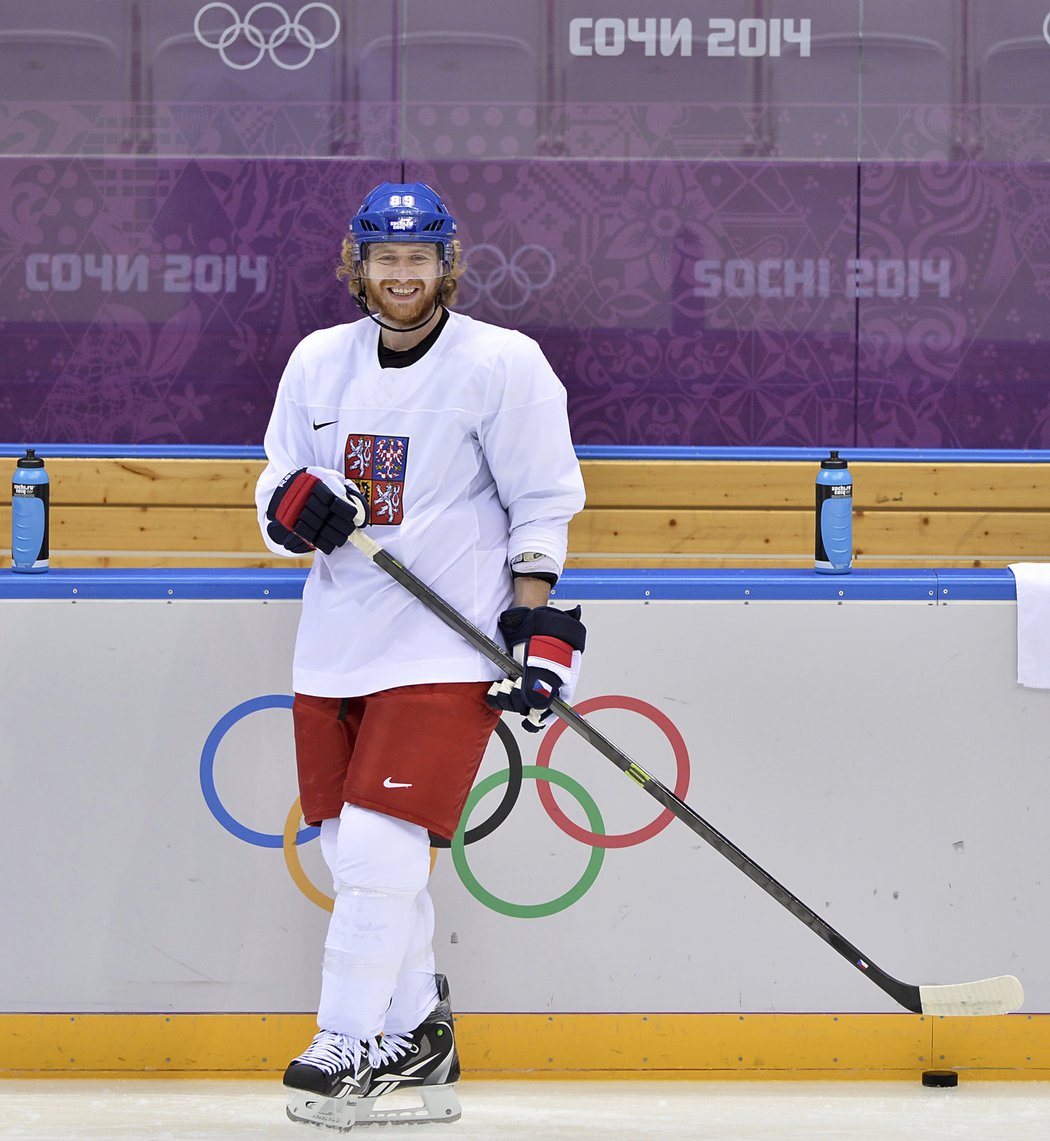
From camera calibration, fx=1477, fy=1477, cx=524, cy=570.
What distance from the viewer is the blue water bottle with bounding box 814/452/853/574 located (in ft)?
9.54

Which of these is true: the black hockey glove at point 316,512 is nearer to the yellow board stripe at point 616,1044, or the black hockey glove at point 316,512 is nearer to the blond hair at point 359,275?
the blond hair at point 359,275

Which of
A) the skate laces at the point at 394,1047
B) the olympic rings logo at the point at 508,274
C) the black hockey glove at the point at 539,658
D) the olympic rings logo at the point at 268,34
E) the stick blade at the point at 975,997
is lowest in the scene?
the skate laces at the point at 394,1047

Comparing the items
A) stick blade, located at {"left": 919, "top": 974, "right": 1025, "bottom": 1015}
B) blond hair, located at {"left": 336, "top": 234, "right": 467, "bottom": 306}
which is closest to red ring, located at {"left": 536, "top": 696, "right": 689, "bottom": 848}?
stick blade, located at {"left": 919, "top": 974, "right": 1025, "bottom": 1015}

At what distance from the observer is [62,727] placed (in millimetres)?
2801

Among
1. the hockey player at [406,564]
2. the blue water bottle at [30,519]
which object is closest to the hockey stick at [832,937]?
the hockey player at [406,564]

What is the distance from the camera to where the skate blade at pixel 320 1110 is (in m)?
2.30

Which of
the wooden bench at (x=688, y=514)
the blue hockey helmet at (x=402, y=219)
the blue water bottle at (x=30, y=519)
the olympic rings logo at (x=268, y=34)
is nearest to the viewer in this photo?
the blue hockey helmet at (x=402, y=219)

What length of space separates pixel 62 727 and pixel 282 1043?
28.9 inches

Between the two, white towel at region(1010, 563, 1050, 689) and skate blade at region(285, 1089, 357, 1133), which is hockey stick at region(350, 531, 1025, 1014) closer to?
white towel at region(1010, 563, 1050, 689)

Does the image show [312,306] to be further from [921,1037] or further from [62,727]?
[921,1037]

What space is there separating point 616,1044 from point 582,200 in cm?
358

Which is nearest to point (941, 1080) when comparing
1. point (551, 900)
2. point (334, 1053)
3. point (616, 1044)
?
point (616, 1044)

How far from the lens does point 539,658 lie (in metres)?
2.33

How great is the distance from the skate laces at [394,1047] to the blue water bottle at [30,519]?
1.14 m
